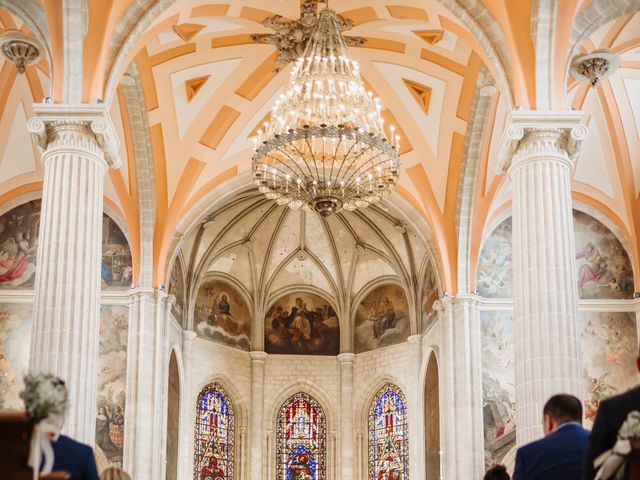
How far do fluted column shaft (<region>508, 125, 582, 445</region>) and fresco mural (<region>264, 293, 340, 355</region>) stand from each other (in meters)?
14.0

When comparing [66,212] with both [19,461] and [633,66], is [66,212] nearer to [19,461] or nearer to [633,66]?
[19,461]

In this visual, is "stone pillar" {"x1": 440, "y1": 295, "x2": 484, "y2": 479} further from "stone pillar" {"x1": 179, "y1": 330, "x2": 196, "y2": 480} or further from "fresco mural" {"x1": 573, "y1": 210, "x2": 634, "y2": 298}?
"stone pillar" {"x1": 179, "y1": 330, "x2": 196, "y2": 480}

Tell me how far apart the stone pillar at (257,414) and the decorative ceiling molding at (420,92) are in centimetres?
894

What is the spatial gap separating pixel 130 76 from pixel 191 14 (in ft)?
7.24

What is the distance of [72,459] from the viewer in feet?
17.4

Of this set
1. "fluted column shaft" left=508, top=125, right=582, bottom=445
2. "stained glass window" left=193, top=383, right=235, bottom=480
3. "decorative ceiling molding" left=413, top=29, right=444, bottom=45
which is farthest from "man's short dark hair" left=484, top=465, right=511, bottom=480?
"stained glass window" left=193, top=383, right=235, bottom=480

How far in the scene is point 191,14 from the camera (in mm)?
16359

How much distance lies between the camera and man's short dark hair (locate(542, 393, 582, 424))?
5.36 m

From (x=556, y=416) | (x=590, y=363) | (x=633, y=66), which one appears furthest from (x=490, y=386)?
(x=556, y=416)

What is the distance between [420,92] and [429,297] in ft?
18.2

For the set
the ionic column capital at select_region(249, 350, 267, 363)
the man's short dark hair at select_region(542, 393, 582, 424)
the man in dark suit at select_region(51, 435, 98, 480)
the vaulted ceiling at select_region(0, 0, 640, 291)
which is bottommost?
the man in dark suit at select_region(51, 435, 98, 480)

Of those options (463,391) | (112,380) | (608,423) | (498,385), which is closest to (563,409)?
(608,423)

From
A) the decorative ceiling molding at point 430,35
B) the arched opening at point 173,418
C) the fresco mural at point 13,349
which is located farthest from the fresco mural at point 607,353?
the fresco mural at point 13,349

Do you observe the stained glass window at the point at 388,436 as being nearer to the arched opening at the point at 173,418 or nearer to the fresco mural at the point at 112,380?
the arched opening at the point at 173,418
